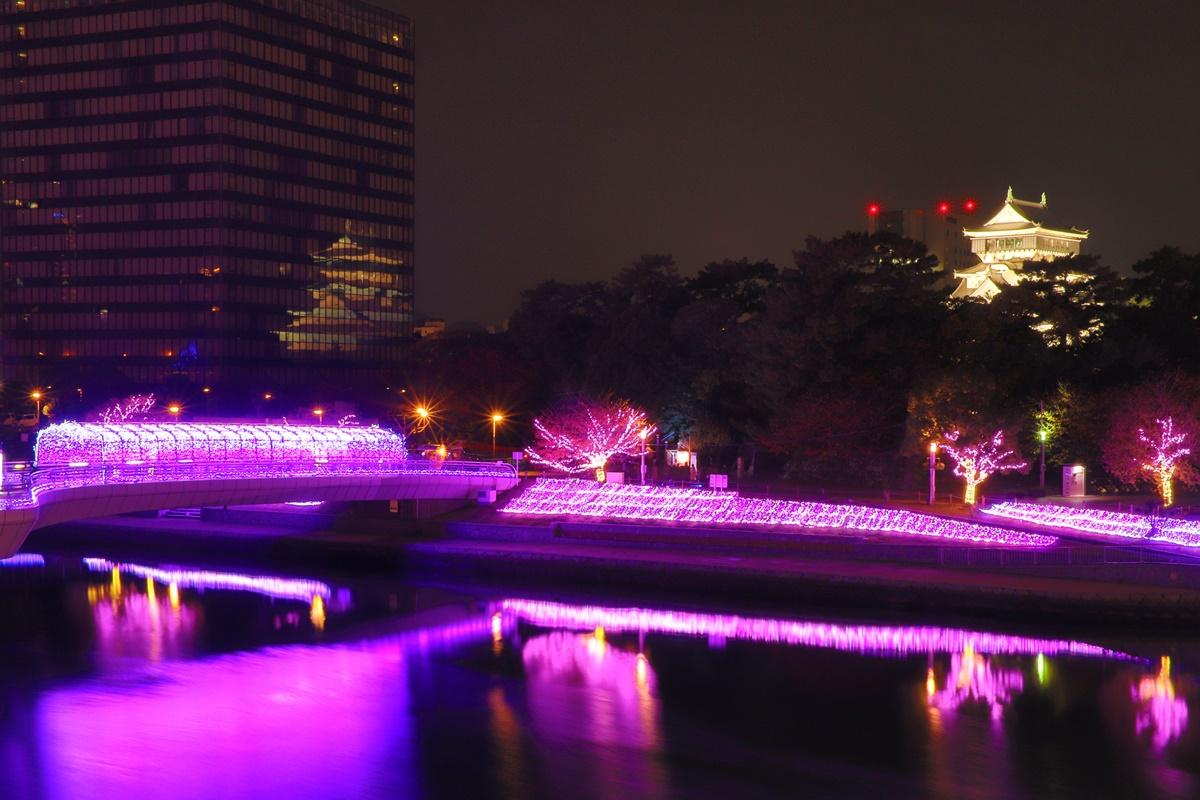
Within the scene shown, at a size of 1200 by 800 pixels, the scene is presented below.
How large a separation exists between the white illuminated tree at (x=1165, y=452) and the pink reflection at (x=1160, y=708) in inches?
783

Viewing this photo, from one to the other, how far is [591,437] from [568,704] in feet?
113

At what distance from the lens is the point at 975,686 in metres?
33.6

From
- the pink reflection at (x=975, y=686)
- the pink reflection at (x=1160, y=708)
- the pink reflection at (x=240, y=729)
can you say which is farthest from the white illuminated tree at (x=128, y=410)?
the pink reflection at (x=1160, y=708)

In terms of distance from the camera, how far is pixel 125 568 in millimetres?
53688

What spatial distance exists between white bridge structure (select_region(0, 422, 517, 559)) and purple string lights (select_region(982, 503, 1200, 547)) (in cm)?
2125

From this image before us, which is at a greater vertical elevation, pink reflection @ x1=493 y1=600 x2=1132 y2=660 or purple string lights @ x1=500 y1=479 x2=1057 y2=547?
purple string lights @ x1=500 y1=479 x2=1057 y2=547

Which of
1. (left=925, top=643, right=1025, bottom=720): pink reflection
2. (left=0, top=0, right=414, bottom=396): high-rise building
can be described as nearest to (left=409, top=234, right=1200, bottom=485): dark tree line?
(left=925, top=643, right=1025, bottom=720): pink reflection

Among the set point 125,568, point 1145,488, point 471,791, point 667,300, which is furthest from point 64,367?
point 471,791

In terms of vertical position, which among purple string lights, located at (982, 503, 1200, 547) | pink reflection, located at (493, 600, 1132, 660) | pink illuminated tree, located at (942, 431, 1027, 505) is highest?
pink illuminated tree, located at (942, 431, 1027, 505)

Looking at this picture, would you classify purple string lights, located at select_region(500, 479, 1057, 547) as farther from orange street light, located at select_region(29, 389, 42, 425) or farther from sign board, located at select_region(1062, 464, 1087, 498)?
orange street light, located at select_region(29, 389, 42, 425)

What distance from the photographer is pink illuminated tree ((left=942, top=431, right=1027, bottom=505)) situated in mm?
58125

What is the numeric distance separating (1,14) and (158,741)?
115845mm

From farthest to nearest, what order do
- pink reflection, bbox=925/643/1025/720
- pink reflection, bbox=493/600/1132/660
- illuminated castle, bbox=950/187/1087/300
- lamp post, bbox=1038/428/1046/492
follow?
illuminated castle, bbox=950/187/1087/300 < lamp post, bbox=1038/428/1046/492 < pink reflection, bbox=493/600/1132/660 < pink reflection, bbox=925/643/1025/720

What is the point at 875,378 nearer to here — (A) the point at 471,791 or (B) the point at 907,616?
(B) the point at 907,616
